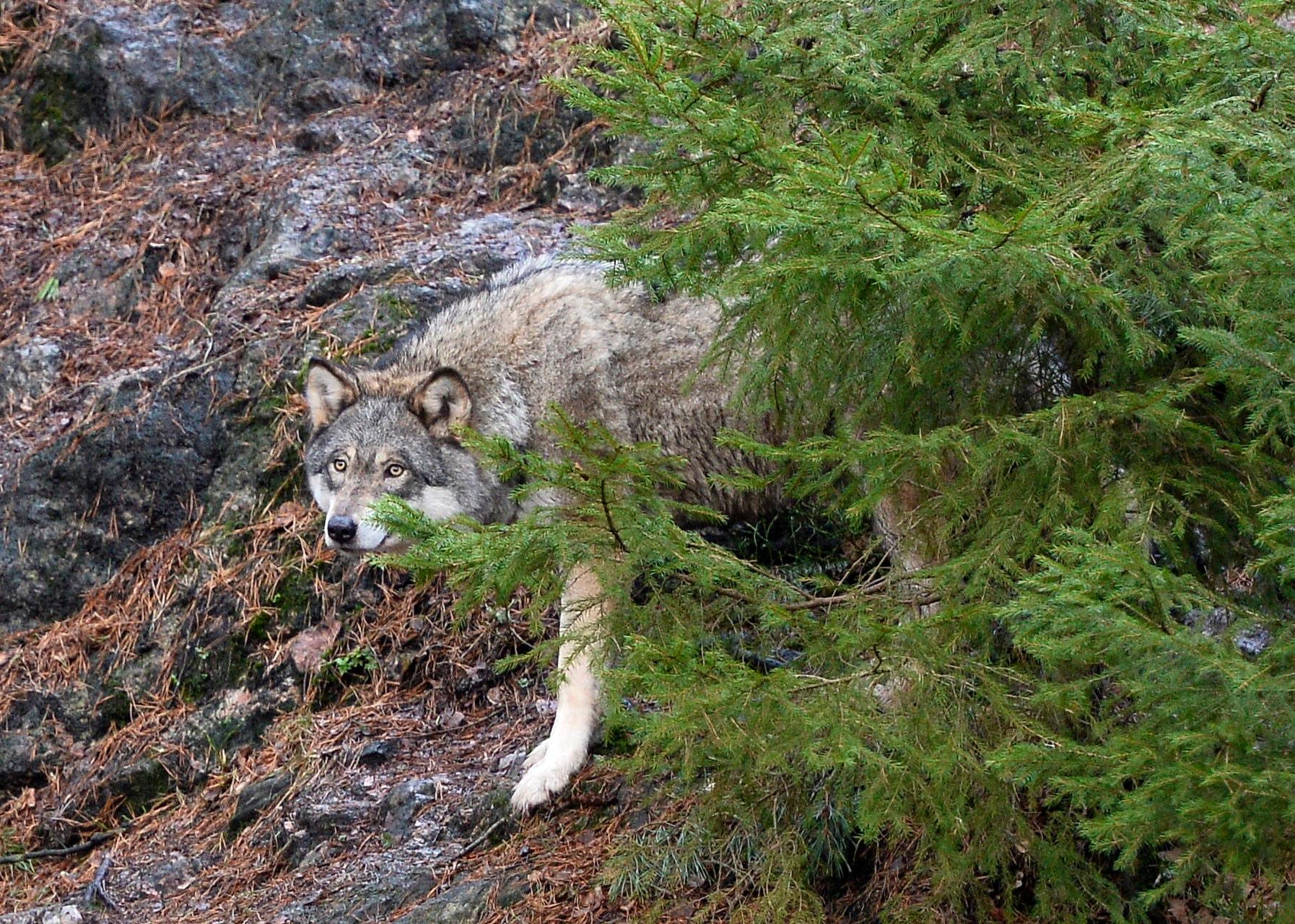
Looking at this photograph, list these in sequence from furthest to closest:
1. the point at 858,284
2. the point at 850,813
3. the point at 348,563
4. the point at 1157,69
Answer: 1. the point at 348,563
2. the point at 850,813
3. the point at 1157,69
4. the point at 858,284

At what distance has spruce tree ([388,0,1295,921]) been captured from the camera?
294cm

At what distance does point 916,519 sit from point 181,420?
6.73 m

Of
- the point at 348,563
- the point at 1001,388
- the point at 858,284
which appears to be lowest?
the point at 348,563

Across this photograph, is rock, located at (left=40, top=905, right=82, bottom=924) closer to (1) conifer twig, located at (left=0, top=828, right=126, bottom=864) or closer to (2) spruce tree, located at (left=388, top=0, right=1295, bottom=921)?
(1) conifer twig, located at (left=0, top=828, right=126, bottom=864)

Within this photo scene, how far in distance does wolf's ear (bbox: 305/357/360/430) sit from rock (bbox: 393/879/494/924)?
264 cm

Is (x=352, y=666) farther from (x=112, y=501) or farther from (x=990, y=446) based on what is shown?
A: (x=990, y=446)

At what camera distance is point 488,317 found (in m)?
6.92

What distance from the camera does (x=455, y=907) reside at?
5.68m

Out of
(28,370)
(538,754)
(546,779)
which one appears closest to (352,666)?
(538,754)

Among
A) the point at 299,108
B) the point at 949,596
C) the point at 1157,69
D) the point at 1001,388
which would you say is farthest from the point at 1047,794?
the point at 299,108

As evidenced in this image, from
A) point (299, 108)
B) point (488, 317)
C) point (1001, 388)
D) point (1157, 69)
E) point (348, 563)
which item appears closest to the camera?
point (1157, 69)

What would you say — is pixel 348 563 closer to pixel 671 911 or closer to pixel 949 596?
pixel 671 911

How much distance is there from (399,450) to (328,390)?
0.66 metres

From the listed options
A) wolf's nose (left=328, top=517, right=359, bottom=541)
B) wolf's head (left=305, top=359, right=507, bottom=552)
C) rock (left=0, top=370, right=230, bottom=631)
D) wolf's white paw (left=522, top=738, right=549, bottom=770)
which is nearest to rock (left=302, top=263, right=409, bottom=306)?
rock (left=0, top=370, right=230, bottom=631)
